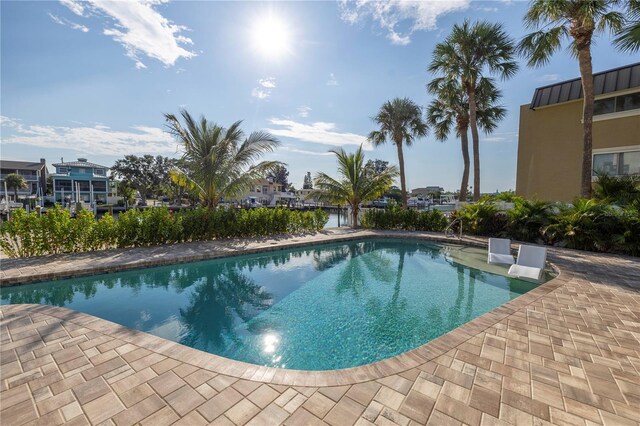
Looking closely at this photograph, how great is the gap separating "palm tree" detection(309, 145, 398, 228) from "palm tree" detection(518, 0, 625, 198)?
760 cm

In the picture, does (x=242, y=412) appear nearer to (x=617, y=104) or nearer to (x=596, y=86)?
(x=617, y=104)

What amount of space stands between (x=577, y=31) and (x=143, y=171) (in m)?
52.0

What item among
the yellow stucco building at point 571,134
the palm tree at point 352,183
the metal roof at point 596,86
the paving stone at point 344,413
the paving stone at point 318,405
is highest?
the metal roof at point 596,86

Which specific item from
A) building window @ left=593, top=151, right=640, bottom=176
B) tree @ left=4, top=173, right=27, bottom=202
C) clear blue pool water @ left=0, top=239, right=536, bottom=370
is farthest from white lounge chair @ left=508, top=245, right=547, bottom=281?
tree @ left=4, top=173, right=27, bottom=202

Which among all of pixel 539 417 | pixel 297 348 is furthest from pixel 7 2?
pixel 539 417

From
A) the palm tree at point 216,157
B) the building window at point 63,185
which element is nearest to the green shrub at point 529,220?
the palm tree at point 216,157

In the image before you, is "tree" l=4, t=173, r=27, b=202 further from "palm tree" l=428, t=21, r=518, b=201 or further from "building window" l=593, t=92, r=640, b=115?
"building window" l=593, t=92, r=640, b=115

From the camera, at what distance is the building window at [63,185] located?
39.7 m

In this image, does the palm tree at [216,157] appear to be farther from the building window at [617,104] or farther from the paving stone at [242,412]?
the building window at [617,104]

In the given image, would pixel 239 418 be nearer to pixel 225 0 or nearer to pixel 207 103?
pixel 225 0

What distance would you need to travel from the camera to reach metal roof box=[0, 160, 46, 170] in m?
42.5

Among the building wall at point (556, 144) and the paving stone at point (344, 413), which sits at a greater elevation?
the building wall at point (556, 144)

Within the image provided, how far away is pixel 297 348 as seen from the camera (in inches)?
148

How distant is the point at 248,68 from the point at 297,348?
10.3m
